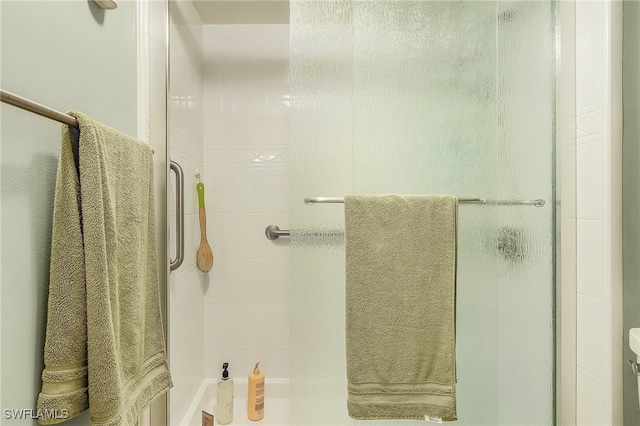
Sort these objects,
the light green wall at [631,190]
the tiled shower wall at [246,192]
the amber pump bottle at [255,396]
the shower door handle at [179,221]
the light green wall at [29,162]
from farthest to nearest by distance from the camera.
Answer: the tiled shower wall at [246,192] < the amber pump bottle at [255,396] < the shower door handle at [179,221] < the light green wall at [631,190] < the light green wall at [29,162]

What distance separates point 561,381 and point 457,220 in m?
0.60

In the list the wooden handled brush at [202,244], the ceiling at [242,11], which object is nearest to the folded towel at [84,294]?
the wooden handled brush at [202,244]

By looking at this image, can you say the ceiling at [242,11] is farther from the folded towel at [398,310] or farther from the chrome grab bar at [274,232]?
the folded towel at [398,310]

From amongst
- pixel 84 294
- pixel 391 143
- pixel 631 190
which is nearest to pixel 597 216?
pixel 631 190

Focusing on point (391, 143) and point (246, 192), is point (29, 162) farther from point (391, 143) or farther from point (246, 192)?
point (246, 192)

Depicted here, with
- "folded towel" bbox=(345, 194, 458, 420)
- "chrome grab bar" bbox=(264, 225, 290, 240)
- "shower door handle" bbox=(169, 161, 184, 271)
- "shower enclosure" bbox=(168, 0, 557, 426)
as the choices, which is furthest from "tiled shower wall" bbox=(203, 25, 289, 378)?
"folded towel" bbox=(345, 194, 458, 420)

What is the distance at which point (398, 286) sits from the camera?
0.90 meters

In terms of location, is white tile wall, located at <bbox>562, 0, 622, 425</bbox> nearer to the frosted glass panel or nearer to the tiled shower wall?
the frosted glass panel

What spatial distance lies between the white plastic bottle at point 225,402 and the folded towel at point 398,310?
95cm

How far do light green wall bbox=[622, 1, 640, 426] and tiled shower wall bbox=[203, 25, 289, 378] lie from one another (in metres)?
1.30

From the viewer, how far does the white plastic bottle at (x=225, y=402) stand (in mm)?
1620

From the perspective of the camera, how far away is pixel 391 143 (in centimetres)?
96

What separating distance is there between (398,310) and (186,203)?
1.04 metres

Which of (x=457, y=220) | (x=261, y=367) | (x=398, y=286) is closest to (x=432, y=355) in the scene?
(x=398, y=286)
